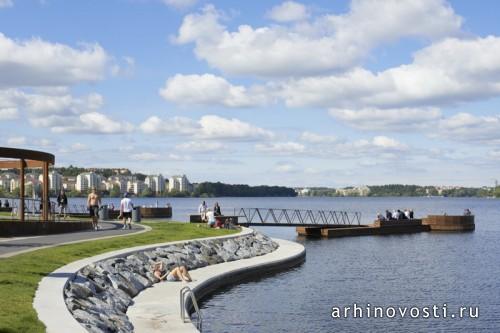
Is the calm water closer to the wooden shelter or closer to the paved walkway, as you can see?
the paved walkway

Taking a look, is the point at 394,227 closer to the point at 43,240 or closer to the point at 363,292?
the point at 363,292

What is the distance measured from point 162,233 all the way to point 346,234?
2575cm

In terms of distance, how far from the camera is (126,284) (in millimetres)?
20109

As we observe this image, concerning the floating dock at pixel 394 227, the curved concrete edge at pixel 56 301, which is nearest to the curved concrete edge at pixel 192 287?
the curved concrete edge at pixel 56 301

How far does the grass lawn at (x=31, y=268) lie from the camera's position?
12012 mm

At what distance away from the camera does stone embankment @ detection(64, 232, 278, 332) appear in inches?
581

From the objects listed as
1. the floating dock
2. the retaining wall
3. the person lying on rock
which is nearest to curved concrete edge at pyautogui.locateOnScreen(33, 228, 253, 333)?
the retaining wall

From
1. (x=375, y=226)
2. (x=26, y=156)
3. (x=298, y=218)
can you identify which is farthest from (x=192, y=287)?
(x=298, y=218)

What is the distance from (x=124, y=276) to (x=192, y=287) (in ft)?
7.39

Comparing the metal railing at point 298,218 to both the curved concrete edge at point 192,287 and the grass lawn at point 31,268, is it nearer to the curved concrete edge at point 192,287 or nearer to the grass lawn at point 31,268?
the curved concrete edge at point 192,287

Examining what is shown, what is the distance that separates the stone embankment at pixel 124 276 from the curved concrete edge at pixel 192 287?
15.6 inches

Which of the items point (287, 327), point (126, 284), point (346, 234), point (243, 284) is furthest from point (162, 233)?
point (346, 234)

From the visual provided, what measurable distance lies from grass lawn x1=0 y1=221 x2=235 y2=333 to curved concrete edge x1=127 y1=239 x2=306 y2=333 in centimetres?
258

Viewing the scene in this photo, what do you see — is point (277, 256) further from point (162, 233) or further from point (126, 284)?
point (126, 284)
